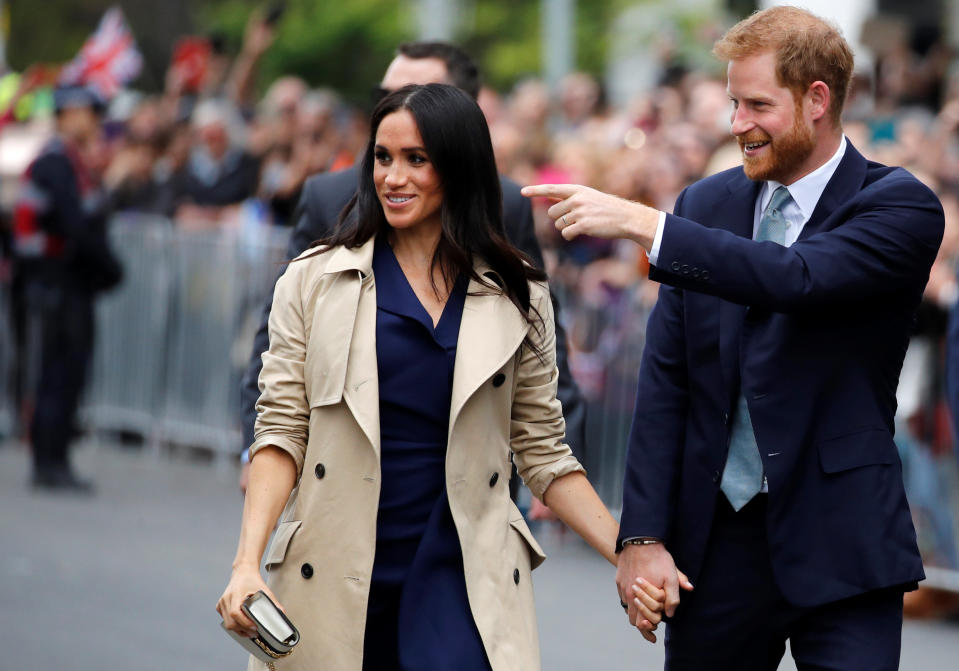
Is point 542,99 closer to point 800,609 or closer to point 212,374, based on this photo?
point 212,374

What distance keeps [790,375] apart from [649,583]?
0.61 metres

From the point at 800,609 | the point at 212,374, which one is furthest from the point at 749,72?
the point at 212,374

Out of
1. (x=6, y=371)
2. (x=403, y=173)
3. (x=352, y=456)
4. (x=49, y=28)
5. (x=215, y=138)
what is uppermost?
(x=49, y=28)

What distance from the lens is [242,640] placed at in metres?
3.78

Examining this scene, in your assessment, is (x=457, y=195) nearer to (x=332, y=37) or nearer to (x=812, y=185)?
(x=812, y=185)

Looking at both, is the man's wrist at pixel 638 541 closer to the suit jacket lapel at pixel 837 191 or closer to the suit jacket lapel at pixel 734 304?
the suit jacket lapel at pixel 734 304

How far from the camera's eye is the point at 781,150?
396cm

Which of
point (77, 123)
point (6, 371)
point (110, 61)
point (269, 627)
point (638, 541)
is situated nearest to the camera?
point (269, 627)

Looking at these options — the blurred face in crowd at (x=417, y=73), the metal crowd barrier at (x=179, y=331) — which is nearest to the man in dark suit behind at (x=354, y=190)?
the blurred face in crowd at (x=417, y=73)

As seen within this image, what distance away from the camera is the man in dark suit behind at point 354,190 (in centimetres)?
509

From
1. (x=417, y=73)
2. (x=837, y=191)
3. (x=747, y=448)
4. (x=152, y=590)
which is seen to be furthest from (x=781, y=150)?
(x=152, y=590)

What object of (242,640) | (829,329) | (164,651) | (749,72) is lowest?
(164,651)

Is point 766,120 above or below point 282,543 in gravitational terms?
above

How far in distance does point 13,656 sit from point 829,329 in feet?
14.7
